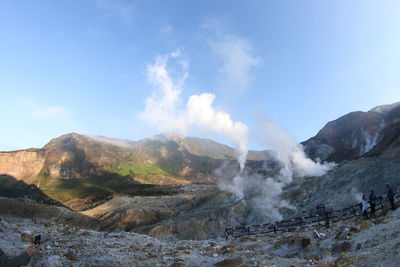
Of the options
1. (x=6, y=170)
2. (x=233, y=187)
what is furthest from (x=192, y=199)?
(x=6, y=170)

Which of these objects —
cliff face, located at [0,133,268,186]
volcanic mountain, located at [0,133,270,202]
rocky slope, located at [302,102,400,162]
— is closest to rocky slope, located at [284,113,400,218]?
rocky slope, located at [302,102,400,162]

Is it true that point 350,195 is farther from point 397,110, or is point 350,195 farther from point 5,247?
point 397,110

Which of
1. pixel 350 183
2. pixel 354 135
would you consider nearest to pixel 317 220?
pixel 350 183

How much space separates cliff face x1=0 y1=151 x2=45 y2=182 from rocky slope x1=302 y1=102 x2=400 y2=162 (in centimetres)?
14442

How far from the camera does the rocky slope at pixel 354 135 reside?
107000mm

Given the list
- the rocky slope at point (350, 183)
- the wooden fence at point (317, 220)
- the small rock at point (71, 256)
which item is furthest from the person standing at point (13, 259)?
the rocky slope at point (350, 183)

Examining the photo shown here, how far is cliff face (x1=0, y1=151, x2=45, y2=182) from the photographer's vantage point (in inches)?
6321

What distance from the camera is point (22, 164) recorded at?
552 feet

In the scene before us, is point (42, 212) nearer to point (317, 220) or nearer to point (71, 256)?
point (317, 220)

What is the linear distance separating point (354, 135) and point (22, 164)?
169 meters

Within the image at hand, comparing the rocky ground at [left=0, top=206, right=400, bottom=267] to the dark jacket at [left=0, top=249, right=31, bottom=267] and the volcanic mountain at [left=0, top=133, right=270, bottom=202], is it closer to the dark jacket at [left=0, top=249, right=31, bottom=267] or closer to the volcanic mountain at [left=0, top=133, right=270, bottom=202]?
the dark jacket at [left=0, top=249, right=31, bottom=267]

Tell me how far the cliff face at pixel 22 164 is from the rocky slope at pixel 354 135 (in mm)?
144418

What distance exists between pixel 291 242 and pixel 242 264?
9083mm

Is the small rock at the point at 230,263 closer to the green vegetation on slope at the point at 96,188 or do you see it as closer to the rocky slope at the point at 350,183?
the rocky slope at the point at 350,183
